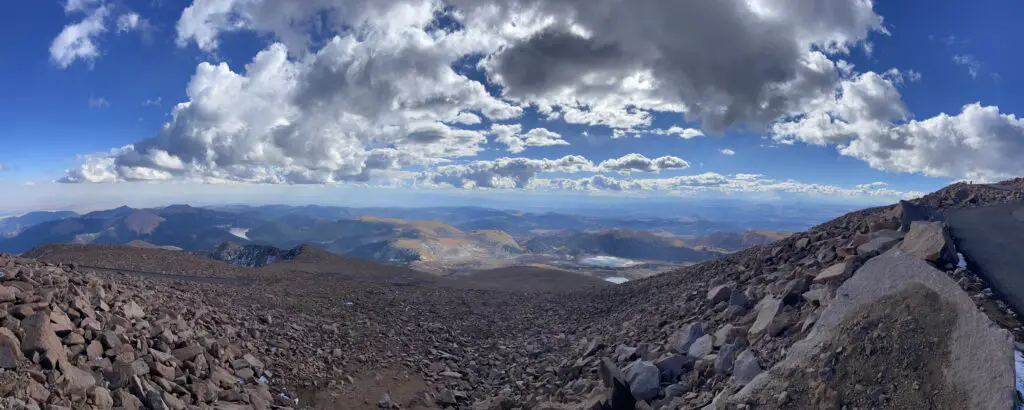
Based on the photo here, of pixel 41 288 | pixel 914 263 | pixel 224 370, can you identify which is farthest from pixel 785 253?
pixel 41 288

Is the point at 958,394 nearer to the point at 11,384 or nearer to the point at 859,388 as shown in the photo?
the point at 859,388

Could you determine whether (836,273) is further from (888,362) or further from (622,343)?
(622,343)

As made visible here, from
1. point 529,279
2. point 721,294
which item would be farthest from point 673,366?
point 529,279

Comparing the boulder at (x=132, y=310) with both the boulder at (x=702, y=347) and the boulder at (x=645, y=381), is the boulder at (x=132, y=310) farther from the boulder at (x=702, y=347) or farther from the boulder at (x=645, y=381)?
the boulder at (x=702, y=347)

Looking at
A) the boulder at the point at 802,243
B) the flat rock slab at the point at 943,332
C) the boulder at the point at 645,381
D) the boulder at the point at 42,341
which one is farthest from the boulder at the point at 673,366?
the boulder at the point at 42,341

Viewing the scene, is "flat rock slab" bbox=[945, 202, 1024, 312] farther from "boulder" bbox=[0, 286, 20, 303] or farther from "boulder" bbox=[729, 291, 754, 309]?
"boulder" bbox=[0, 286, 20, 303]

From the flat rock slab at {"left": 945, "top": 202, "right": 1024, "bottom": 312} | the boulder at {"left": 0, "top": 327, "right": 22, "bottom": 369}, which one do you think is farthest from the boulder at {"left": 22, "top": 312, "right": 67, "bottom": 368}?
the flat rock slab at {"left": 945, "top": 202, "right": 1024, "bottom": 312}
